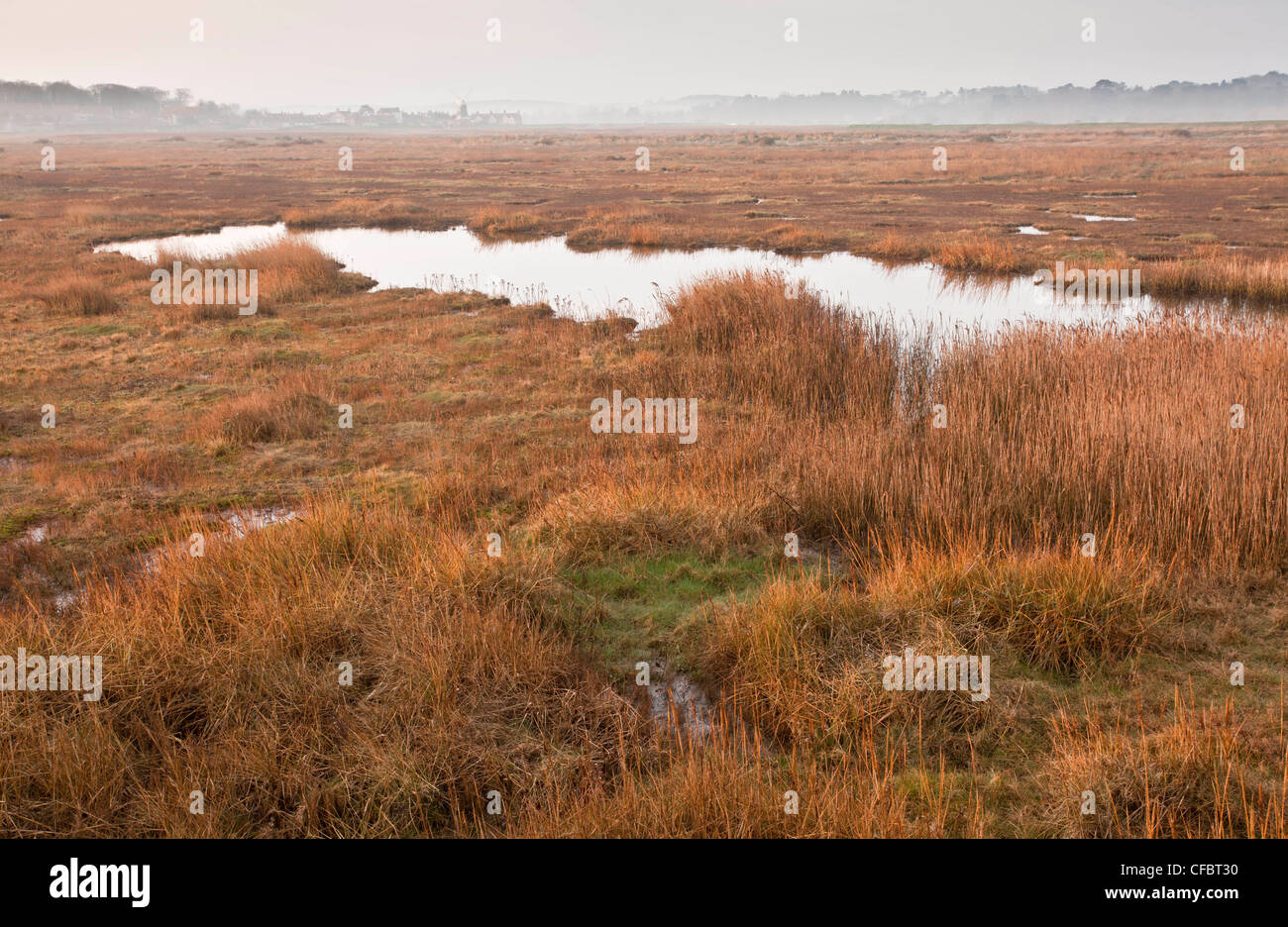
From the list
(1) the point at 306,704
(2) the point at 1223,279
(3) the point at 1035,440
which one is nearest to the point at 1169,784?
(1) the point at 306,704

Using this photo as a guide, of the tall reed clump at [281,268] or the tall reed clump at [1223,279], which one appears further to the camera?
the tall reed clump at [281,268]

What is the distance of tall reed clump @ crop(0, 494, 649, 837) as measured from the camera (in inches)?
182

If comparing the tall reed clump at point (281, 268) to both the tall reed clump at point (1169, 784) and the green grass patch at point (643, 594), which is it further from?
the tall reed clump at point (1169, 784)

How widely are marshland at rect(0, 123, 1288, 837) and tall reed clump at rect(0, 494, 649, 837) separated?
0.09 feet

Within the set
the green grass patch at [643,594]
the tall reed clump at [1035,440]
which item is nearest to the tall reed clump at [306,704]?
the green grass patch at [643,594]

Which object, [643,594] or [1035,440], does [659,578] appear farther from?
[1035,440]

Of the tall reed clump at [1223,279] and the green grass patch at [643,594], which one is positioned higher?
the tall reed clump at [1223,279]

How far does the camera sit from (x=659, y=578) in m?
7.45

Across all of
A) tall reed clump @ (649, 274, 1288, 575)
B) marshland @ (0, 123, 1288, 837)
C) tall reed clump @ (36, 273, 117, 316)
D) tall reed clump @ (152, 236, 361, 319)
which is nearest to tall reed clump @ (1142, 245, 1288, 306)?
marshland @ (0, 123, 1288, 837)

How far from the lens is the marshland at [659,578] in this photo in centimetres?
461

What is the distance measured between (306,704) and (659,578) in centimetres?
309

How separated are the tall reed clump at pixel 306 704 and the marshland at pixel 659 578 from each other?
1.1 inches

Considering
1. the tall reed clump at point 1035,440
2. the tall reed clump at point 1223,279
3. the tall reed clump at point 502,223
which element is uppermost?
the tall reed clump at point 502,223
